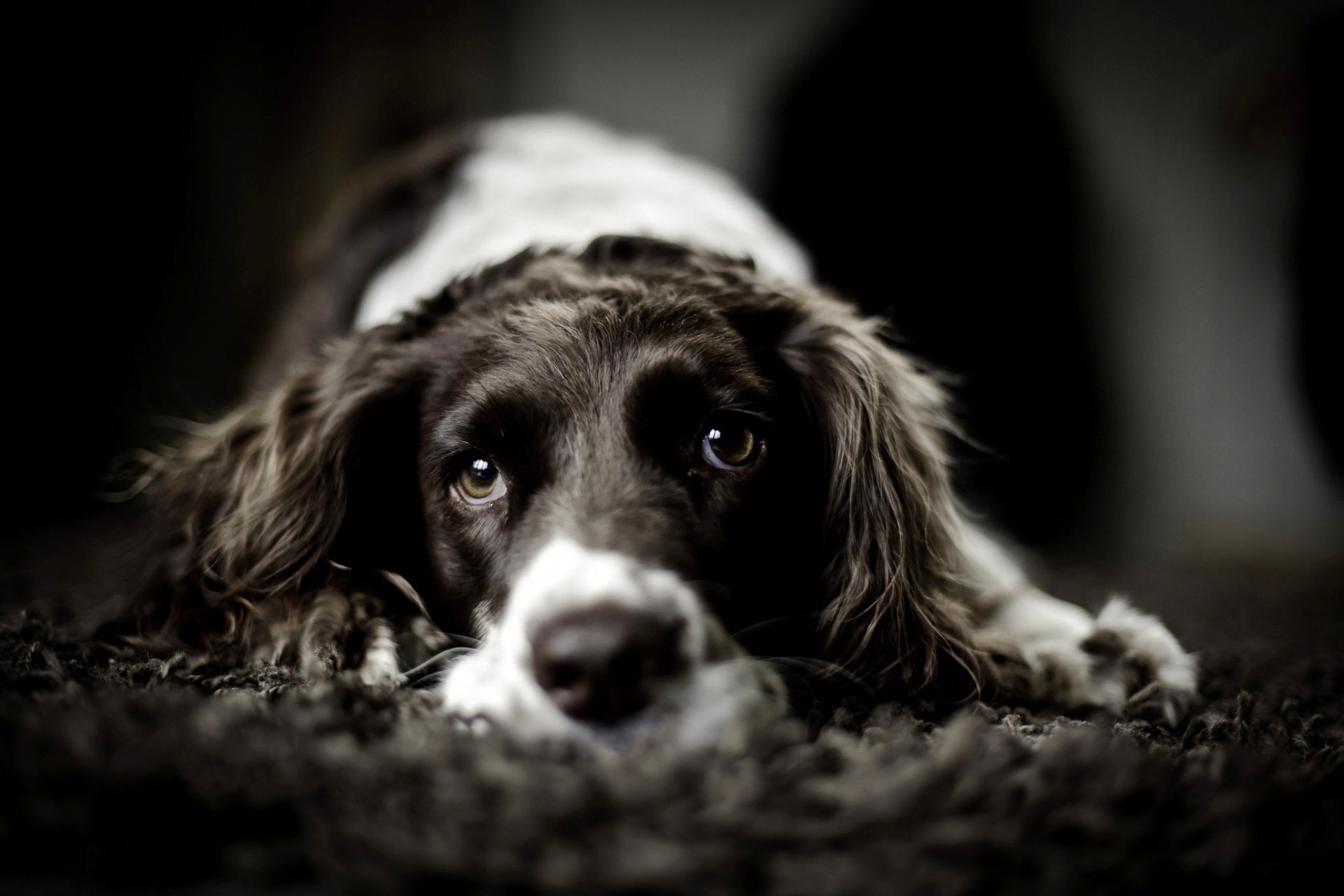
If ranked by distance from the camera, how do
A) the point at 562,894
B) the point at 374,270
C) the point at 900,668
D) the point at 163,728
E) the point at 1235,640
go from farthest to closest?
1. the point at 374,270
2. the point at 1235,640
3. the point at 900,668
4. the point at 163,728
5. the point at 562,894

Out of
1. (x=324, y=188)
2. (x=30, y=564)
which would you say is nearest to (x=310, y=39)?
(x=324, y=188)

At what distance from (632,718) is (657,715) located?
3cm

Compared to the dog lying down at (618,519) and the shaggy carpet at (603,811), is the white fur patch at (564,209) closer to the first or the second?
the dog lying down at (618,519)

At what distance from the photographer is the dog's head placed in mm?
1054

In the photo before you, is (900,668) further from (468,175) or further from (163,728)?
(468,175)

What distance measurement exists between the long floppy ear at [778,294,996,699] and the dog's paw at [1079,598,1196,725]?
184 millimetres

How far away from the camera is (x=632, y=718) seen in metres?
0.98

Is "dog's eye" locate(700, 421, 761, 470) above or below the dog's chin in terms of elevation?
above

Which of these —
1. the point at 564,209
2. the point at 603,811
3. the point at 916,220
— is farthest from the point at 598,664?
the point at 916,220

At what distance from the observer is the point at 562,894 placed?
66 cm

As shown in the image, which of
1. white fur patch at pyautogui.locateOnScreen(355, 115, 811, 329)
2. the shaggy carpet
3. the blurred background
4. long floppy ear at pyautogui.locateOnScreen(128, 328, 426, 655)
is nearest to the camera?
the shaggy carpet

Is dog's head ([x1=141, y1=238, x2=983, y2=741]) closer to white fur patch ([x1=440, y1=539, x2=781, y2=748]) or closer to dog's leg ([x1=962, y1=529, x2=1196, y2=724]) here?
white fur patch ([x1=440, y1=539, x2=781, y2=748])

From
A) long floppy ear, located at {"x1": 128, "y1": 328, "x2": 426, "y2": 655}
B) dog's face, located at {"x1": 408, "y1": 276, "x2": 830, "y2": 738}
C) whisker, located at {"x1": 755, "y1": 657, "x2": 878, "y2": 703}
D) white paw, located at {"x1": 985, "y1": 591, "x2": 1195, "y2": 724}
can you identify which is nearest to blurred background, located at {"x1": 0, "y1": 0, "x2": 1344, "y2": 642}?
long floppy ear, located at {"x1": 128, "y1": 328, "x2": 426, "y2": 655}

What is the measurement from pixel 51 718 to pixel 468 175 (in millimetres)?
2005
